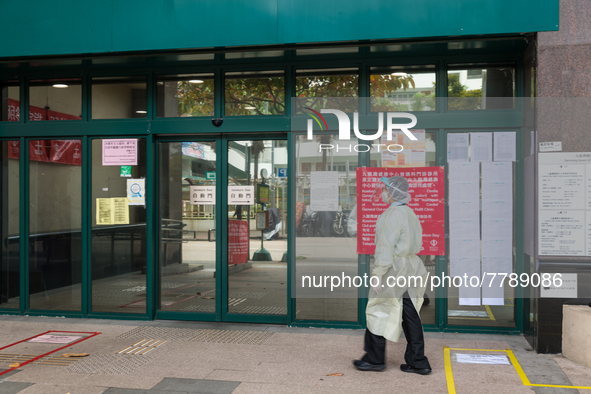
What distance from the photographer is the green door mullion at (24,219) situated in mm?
7078

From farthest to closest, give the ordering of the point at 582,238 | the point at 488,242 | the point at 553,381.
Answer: the point at 488,242 → the point at 582,238 → the point at 553,381

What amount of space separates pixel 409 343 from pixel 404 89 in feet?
10.3

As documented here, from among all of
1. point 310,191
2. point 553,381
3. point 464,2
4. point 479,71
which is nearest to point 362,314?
point 310,191

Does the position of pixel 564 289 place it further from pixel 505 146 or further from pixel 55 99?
pixel 55 99

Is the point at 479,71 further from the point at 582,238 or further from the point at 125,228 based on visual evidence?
the point at 125,228

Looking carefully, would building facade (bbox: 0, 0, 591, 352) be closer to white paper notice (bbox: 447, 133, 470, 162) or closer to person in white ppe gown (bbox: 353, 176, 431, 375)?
white paper notice (bbox: 447, 133, 470, 162)

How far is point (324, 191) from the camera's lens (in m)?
6.34

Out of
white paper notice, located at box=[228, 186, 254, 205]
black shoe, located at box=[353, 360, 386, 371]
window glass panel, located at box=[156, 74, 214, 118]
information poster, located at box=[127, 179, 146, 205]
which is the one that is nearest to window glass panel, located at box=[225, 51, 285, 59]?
window glass panel, located at box=[156, 74, 214, 118]

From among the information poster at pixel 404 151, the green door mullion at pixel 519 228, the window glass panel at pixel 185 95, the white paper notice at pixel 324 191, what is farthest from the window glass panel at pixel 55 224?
the green door mullion at pixel 519 228

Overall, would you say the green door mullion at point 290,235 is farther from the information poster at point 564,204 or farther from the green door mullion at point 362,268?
the information poster at point 564,204

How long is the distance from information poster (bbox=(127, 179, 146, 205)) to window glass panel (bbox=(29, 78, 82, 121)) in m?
1.21

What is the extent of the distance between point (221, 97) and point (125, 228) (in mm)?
2220

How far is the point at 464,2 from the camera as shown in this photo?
5469 mm

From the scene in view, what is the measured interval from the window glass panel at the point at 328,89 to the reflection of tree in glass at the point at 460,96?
44.8 inches
